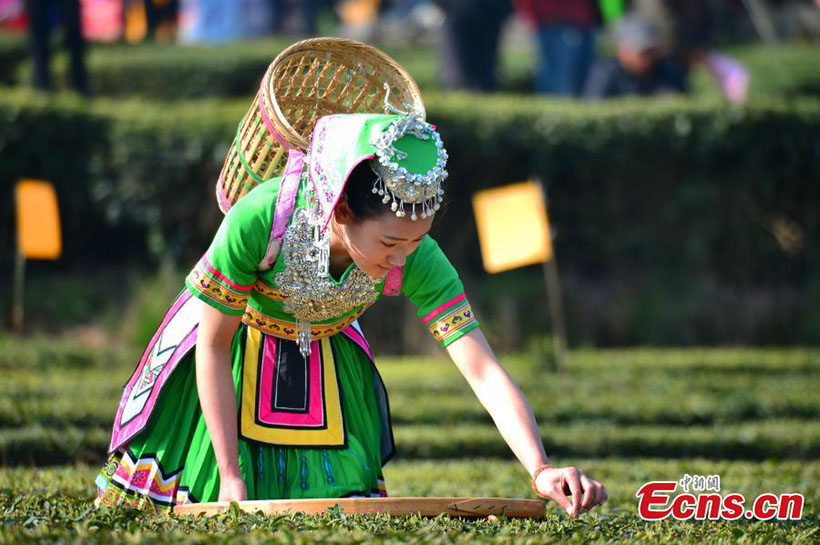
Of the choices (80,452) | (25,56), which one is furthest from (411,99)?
(25,56)

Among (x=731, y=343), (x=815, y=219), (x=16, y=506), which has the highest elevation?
(x=16, y=506)

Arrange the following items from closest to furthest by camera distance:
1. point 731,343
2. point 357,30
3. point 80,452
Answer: point 80,452 → point 731,343 → point 357,30

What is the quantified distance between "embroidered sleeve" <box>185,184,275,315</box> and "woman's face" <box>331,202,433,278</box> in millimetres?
219

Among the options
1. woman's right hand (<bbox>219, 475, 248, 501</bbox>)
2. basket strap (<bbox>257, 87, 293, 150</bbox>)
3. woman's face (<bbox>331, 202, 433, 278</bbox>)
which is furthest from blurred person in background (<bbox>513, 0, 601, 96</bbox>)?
woman's right hand (<bbox>219, 475, 248, 501</bbox>)

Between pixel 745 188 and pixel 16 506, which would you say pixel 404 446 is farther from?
pixel 745 188

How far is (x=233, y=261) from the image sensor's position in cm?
334

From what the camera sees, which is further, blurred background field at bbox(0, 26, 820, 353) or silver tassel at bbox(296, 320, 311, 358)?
blurred background field at bbox(0, 26, 820, 353)

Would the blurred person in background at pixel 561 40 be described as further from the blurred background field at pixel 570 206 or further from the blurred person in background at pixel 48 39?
the blurred person in background at pixel 48 39

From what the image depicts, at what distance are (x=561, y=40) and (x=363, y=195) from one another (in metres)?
11.6

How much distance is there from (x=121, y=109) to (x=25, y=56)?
5.42m

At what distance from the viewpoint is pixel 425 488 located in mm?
4891

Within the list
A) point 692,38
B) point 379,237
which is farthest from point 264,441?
point 692,38

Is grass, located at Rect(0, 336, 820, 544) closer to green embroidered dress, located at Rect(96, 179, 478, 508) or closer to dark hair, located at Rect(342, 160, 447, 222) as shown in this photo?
green embroidered dress, located at Rect(96, 179, 478, 508)

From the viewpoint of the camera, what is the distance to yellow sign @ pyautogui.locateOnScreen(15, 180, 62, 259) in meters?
9.55
